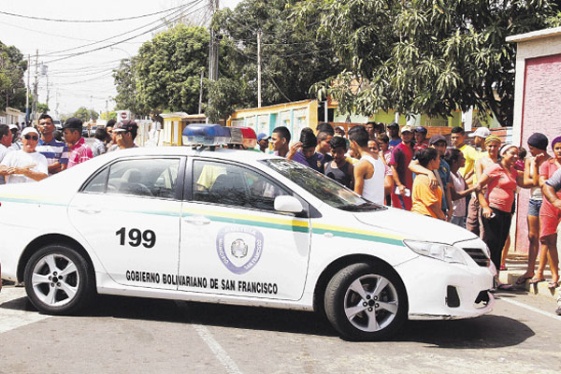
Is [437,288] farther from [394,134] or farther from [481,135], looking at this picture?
[394,134]

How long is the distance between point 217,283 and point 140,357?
105 cm

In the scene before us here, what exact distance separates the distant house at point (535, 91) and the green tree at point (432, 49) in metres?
2.84

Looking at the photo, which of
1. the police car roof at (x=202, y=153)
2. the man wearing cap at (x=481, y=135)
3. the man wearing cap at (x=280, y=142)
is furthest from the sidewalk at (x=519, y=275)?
the police car roof at (x=202, y=153)

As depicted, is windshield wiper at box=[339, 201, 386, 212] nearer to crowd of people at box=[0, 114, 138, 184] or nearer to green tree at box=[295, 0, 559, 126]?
crowd of people at box=[0, 114, 138, 184]

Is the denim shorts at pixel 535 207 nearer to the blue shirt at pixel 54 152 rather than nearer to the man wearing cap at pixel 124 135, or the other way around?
the man wearing cap at pixel 124 135

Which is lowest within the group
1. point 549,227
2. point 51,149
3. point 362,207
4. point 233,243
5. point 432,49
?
point 233,243

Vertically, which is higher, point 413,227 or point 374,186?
point 374,186

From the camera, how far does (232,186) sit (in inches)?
249

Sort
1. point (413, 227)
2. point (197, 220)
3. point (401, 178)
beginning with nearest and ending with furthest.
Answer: point (413, 227) < point (197, 220) < point (401, 178)

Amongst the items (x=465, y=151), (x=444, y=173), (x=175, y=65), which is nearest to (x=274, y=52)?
(x=175, y=65)

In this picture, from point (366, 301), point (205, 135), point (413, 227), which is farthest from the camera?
point (205, 135)

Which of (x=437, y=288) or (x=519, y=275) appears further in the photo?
(x=519, y=275)

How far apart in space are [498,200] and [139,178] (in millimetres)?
4231

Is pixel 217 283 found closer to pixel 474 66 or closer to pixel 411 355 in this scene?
pixel 411 355
